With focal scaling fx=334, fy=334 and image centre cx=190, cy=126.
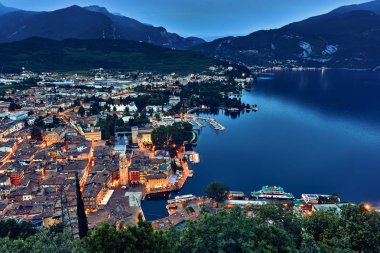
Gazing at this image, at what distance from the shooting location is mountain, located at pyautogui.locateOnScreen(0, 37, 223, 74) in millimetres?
72000

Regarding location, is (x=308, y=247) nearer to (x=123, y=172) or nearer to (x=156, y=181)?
(x=156, y=181)

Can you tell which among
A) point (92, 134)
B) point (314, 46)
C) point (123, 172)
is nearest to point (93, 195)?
point (123, 172)

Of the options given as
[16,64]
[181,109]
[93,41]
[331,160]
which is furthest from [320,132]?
[93,41]

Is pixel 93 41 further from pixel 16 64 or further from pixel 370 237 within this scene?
pixel 370 237

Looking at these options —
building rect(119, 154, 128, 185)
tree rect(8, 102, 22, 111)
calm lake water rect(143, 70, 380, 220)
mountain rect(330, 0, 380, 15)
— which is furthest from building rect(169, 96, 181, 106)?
mountain rect(330, 0, 380, 15)

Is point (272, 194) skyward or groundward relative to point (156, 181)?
groundward

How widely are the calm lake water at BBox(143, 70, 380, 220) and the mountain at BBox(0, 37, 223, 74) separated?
109 ft

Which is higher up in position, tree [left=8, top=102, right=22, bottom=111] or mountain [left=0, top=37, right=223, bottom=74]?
mountain [left=0, top=37, right=223, bottom=74]

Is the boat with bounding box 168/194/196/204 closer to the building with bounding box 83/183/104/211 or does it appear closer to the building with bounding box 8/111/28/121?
the building with bounding box 83/183/104/211

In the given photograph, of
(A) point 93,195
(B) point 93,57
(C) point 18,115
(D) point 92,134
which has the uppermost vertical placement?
(B) point 93,57

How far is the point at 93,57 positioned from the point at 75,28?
59.3 m

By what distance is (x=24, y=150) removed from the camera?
23.3 meters

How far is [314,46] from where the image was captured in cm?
10988

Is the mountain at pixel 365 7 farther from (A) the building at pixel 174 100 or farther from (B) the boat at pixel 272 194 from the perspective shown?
(B) the boat at pixel 272 194
